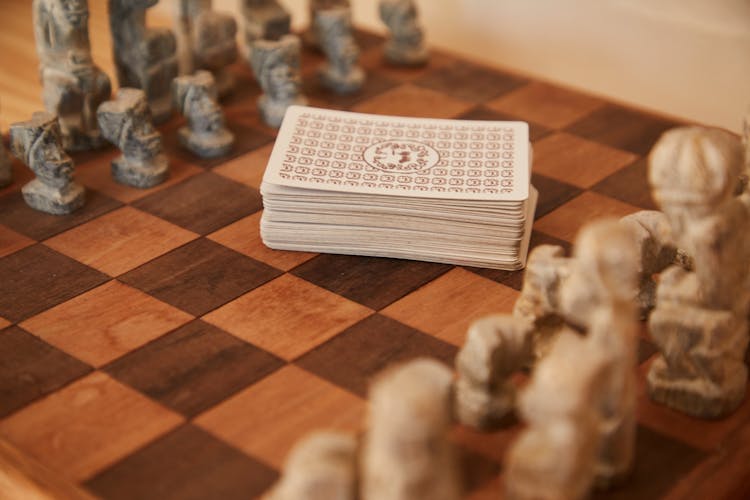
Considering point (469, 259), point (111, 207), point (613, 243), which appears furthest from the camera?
point (111, 207)

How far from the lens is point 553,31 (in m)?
2.35

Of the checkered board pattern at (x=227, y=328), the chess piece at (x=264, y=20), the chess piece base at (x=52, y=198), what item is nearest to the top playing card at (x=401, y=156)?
the checkered board pattern at (x=227, y=328)

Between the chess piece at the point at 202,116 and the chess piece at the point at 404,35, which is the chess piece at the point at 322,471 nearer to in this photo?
the chess piece at the point at 202,116

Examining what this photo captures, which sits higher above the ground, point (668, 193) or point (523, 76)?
point (668, 193)

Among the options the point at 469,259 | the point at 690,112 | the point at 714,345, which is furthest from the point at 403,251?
the point at 690,112

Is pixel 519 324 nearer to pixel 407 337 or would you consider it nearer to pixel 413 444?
pixel 407 337

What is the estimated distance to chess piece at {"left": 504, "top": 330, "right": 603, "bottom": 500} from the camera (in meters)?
0.85

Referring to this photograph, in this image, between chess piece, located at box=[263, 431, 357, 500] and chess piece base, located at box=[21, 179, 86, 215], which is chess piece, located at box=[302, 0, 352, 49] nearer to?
chess piece base, located at box=[21, 179, 86, 215]

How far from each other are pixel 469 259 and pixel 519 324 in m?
0.29

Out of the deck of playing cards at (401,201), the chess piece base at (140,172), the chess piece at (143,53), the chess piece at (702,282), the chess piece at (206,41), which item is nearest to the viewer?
the chess piece at (702,282)

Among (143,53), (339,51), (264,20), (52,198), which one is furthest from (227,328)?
(264,20)

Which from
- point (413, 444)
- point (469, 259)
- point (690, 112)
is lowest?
point (690, 112)

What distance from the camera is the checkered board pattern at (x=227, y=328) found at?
1.05 meters

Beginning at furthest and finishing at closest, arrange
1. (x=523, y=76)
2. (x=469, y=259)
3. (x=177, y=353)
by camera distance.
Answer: (x=523, y=76) < (x=469, y=259) < (x=177, y=353)
